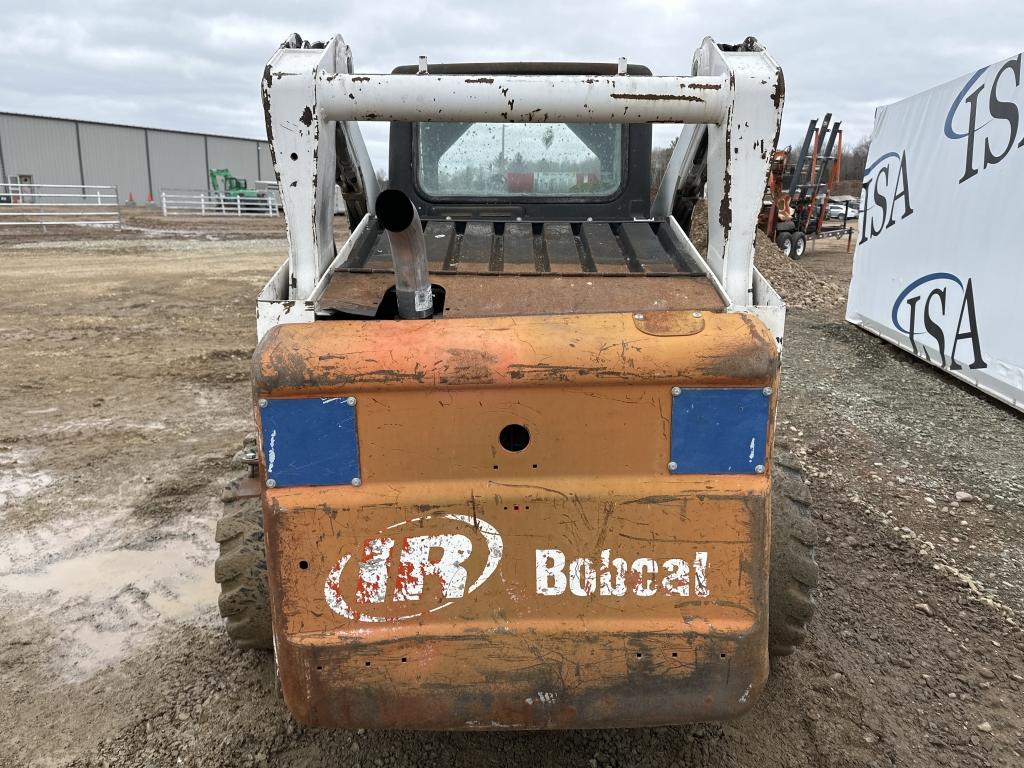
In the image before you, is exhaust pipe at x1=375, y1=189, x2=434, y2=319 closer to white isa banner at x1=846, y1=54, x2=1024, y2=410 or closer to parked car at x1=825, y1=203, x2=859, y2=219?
white isa banner at x1=846, y1=54, x2=1024, y2=410

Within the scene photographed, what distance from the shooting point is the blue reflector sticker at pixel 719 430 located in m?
1.81

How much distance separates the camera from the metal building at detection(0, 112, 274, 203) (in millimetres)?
42312

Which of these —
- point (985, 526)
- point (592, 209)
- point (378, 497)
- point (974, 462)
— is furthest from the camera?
point (974, 462)

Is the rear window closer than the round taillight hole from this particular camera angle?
No

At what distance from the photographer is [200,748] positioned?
2.40 meters

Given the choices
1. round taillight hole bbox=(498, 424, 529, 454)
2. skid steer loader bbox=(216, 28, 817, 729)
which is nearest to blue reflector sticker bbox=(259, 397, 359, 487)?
skid steer loader bbox=(216, 28, 817, 729)

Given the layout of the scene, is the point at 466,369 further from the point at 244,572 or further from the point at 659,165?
the point at 659,165

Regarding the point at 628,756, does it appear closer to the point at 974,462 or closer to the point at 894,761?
the point at 894,761

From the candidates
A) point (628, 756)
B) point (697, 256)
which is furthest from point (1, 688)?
point (697, 256)

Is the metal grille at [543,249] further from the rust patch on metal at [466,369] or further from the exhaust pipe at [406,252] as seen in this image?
the rust patch on metal at [466,369]

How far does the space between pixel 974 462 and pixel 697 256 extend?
332 cm

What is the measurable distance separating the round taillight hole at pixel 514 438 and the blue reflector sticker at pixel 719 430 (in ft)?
1.20

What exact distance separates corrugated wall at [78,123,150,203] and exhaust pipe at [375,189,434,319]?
164 ft

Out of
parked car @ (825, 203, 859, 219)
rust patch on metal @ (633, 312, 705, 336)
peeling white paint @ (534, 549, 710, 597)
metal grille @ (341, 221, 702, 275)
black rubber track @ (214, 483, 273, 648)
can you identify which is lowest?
black rubber track @ (214, 483, 273, 648)
